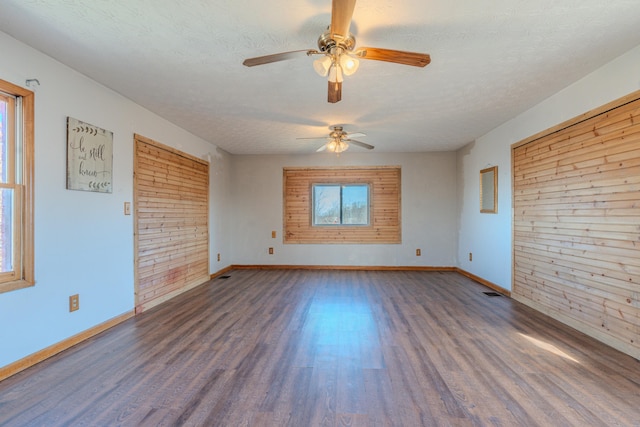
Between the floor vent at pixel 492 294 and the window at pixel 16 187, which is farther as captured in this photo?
the floor vent at pixel 492 294

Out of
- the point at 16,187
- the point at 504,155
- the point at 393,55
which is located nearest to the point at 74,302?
the point at 16,187

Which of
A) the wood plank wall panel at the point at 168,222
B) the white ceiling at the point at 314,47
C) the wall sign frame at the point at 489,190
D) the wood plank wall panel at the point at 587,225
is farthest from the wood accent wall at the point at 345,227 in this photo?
the wood plank wall panel at the point at 587,225

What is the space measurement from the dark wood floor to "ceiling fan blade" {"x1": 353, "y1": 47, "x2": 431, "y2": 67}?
7.07 feet

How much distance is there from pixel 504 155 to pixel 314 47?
10.6ft

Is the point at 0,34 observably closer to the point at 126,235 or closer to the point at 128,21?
the point at 128,21

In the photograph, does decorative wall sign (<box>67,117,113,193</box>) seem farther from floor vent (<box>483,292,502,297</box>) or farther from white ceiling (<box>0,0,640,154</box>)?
floor vent (<box>483,292,502,297</box>)

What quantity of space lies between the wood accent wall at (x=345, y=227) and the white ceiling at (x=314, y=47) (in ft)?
7.49

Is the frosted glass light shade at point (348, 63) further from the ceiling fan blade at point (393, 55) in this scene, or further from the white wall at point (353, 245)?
the white wall at point (353, 245)

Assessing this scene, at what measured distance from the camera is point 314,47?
218 cm

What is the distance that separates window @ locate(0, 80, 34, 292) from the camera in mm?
2049

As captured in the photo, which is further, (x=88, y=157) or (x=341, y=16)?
(x=88, y=157)

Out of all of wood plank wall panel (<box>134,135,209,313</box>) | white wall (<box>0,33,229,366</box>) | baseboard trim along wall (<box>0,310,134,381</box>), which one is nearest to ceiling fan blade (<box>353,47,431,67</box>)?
white wall (<box>0,33,229,366</box>)

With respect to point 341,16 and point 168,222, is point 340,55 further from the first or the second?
point 168,222

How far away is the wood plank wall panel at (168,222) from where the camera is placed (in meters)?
3.36
